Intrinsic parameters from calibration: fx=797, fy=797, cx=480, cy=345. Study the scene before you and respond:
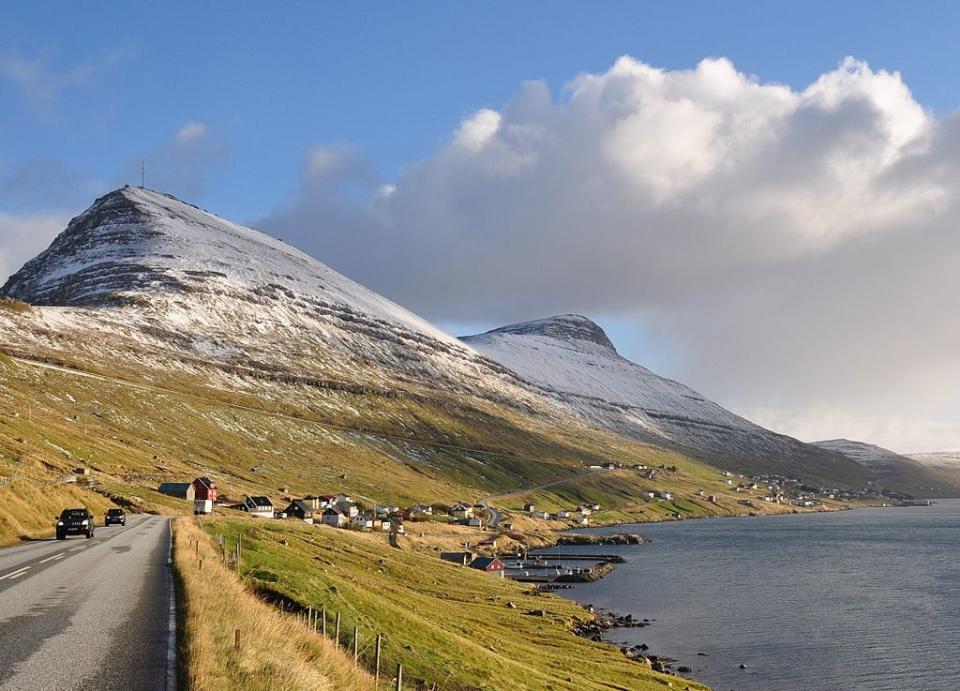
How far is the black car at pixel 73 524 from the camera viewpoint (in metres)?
60.7

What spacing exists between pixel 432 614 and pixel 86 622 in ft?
146

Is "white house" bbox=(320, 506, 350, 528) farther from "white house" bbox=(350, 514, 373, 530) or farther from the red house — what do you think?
the red house

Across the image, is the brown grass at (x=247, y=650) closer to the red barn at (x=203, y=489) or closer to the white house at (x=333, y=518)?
the red barn at (x=203, y=489)

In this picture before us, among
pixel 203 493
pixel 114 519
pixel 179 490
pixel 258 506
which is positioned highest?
pixel 179 490

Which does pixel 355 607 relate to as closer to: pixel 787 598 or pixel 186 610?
pixel 186 610

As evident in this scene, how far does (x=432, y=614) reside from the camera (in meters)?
67.1

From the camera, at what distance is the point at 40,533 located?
6556cm

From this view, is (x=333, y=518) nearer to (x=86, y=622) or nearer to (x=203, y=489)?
(x=203, y=489)

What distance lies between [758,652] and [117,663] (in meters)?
85.8

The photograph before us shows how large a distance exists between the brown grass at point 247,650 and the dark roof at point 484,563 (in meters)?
115

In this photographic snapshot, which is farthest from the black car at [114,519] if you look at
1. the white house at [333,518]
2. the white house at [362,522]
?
the white house at [362,522]

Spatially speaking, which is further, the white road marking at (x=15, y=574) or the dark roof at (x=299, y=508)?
the dark roof at (x=299, y=508)

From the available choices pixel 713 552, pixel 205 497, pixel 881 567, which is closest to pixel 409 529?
pixel 205 497

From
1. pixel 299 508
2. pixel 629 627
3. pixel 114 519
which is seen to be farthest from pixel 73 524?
pixel 299 508
